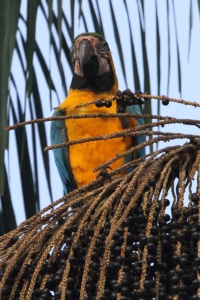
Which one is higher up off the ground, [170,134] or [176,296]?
[170,134]

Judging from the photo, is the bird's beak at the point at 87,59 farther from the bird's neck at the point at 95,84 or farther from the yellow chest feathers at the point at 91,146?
the yellow chest feathers at the point at 91,146

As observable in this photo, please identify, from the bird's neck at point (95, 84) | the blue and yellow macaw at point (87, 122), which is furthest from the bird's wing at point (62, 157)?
the bird's neck at point (95, 84)

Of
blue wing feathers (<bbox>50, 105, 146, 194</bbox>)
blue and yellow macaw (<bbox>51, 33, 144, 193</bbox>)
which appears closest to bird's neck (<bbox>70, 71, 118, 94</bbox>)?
blue and yellow macaw (<bbox>51, 33, 144, 193</bbox>)

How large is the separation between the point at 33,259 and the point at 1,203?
143 cm

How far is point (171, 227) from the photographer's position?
123 centimetres

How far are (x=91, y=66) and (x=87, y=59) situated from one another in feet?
0.11

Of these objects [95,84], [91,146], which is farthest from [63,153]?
[95,84]

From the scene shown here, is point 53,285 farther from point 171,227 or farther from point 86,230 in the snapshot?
point 171,227

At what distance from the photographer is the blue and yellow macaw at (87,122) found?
2811 millimetres

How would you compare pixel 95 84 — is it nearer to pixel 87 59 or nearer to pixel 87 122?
pixel 87 59

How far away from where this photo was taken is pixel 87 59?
3.08m

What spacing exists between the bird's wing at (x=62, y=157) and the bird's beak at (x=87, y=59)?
0.23 meters

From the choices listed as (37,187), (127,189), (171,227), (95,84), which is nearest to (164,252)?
(171,227)

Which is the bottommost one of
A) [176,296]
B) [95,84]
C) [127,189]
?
[176,296]
